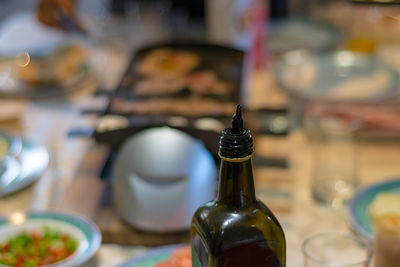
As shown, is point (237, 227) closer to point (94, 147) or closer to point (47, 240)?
point (47, 240)

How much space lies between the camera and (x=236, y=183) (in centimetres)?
60

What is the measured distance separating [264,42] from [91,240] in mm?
1066

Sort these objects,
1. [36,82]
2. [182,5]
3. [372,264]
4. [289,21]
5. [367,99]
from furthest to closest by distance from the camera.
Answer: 1. [182,5]
2. [289,21]
3. [36,82]
4. [367,99]
5. [372,264]

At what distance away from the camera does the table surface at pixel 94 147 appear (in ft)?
3.82

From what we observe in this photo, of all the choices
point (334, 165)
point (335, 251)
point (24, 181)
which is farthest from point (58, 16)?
point (335, 251)

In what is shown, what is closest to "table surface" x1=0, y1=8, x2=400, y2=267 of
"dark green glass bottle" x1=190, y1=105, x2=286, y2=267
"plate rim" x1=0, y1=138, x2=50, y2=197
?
"plate rim" x1=0, y1=138, x2=50, y2=197

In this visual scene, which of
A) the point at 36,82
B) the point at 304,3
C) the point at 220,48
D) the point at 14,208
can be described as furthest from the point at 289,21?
the point at 14,208

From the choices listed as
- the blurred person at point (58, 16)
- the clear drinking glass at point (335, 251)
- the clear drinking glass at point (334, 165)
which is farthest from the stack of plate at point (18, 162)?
the clear drinking glass at point (335, 251)

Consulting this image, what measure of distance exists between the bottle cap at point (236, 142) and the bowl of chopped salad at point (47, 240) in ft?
1.64

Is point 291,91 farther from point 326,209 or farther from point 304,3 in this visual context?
point 304,3

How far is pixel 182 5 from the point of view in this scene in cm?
355

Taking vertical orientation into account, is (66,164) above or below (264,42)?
below

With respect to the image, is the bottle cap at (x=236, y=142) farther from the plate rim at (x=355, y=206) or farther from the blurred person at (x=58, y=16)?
the blurred person at (x=58, y=16)

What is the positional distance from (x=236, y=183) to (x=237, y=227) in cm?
4
